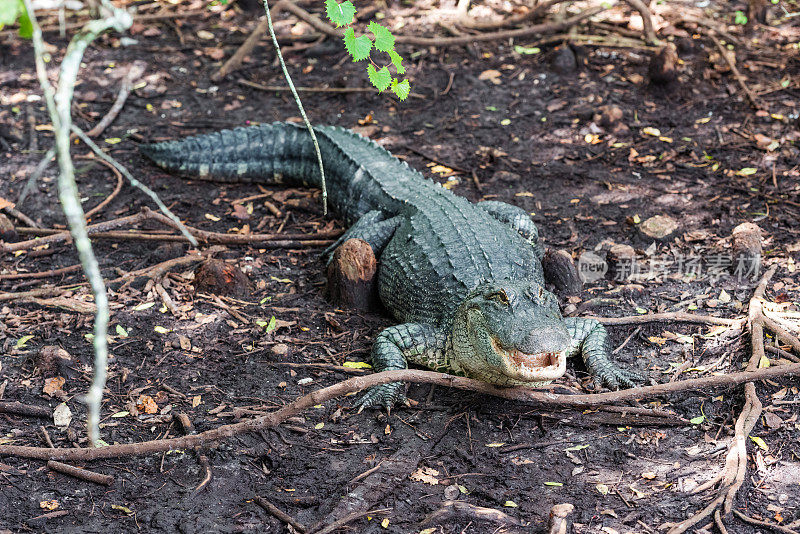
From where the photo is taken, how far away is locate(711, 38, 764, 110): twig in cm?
691

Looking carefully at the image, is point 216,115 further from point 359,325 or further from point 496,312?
point 496,312

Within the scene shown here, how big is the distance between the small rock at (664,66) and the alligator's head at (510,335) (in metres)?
4.00

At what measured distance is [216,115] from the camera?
736cm

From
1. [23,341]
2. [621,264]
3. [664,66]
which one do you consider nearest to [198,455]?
[23,341]

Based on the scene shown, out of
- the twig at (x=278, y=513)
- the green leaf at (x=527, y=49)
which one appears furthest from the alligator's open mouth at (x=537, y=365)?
the green leaf at (x=527, y=49)

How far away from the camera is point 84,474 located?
329cm

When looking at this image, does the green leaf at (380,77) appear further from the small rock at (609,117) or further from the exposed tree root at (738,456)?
the small rock at (609,117)

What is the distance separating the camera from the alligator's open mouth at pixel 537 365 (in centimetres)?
352

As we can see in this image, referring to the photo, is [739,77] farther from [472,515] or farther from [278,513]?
[278,513]

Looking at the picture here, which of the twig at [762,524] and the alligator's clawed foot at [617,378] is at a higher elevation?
the alligator's clawed foot at [617,378]

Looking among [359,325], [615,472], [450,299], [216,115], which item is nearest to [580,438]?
[615,472]

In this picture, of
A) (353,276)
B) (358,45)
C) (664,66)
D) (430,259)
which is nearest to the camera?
(358,45)

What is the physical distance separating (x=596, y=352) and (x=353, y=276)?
1579 millimetres

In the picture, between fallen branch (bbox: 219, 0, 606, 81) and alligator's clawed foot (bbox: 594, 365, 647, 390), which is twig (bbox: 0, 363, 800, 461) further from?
fallen branch (bbox: 219, 0, 606, 81)
